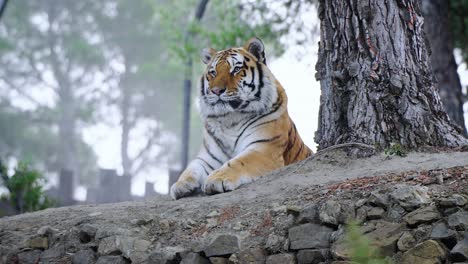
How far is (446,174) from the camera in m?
4.09

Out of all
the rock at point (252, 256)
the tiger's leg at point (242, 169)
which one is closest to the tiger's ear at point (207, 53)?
the tiger's leg at point (242, 169)

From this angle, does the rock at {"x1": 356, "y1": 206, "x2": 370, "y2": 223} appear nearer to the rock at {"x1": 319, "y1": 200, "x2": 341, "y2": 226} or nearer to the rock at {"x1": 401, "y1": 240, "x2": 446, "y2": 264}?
the rock at {"x1": 319, "y1": 200, "x2": 341, "y2": 226}

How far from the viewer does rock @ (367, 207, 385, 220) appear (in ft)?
12.7

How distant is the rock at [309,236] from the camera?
3971 mm

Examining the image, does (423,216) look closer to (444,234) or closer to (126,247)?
(444,234)

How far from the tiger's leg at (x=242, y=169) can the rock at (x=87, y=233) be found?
3.03 ft

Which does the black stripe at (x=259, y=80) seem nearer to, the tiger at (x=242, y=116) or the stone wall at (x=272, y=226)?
the tiger at (x=242, y=116)

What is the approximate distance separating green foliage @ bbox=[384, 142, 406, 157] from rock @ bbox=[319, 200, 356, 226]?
108 centimetres

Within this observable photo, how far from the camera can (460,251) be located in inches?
133

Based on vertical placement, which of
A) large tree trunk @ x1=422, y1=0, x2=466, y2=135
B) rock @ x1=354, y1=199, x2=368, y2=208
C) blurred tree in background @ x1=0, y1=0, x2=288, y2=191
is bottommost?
rock @ x1=354, y1=199, x2=368, y2=208

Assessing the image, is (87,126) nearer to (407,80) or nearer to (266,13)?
(266,13)

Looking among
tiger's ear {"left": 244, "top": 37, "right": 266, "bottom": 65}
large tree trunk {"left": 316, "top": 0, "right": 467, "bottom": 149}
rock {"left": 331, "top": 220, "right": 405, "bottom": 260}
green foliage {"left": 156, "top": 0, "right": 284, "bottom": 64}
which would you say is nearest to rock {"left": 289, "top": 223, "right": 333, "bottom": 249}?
rock {"left": 331, "top": 220, "right": 405, "bottom": 260}

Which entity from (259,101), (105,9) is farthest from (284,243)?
(105,9)

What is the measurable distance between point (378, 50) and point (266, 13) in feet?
22.1
